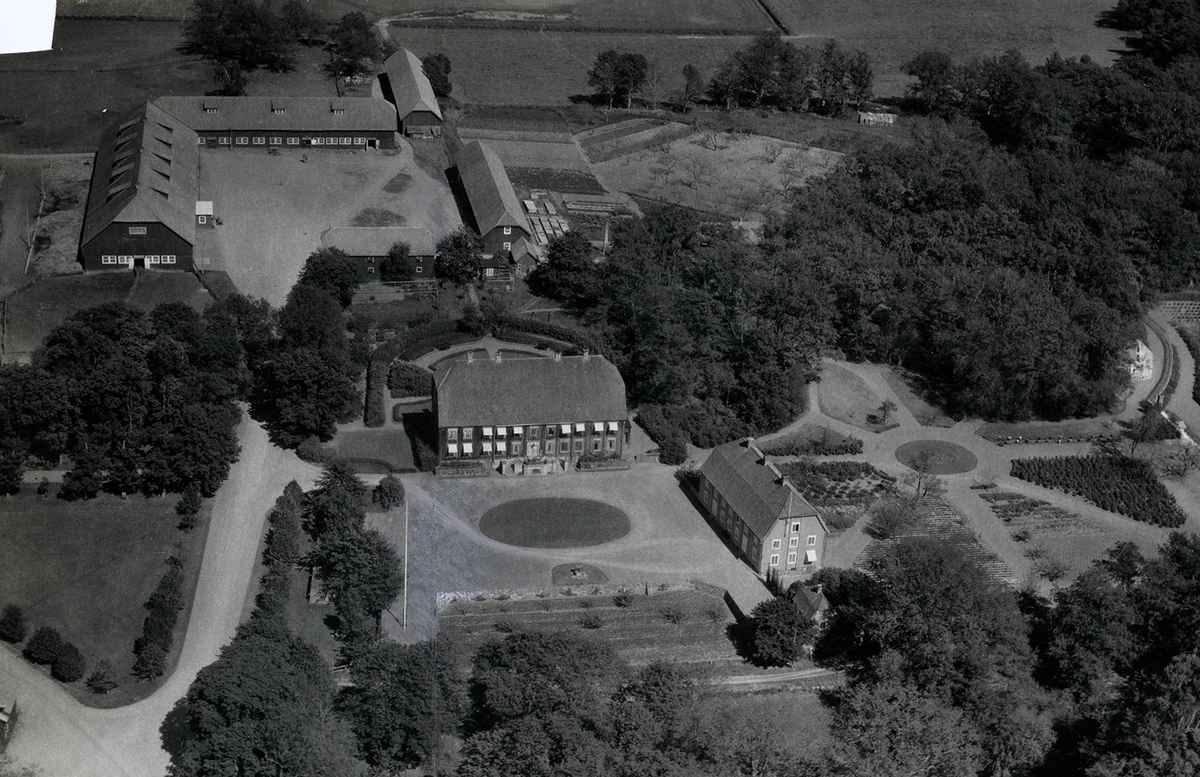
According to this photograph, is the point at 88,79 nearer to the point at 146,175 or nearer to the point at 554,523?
the point at 146,175

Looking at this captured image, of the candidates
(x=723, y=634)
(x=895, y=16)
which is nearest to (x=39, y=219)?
(x=723, y=634)

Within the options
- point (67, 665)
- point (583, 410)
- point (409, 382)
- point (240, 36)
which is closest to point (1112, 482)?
point (583, 410)

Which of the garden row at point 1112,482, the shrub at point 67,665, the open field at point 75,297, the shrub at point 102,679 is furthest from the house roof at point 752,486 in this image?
the open field at point 75,297

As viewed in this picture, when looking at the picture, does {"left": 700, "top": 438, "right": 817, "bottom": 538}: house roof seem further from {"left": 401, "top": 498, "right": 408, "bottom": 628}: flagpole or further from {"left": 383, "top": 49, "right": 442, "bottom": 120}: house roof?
{"left": 383, "top": 49, "right": 442, "bottom": 120}: house roof

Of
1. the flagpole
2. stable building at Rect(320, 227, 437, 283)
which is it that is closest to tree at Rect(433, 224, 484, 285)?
stable building at Rect(320, 227, 437, 283)

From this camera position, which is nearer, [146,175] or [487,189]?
A: [146,175]

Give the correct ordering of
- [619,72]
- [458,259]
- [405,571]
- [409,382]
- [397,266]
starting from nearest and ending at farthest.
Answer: [405,571] → [409,382] → [397,266] → [458,259] → [619,72]
